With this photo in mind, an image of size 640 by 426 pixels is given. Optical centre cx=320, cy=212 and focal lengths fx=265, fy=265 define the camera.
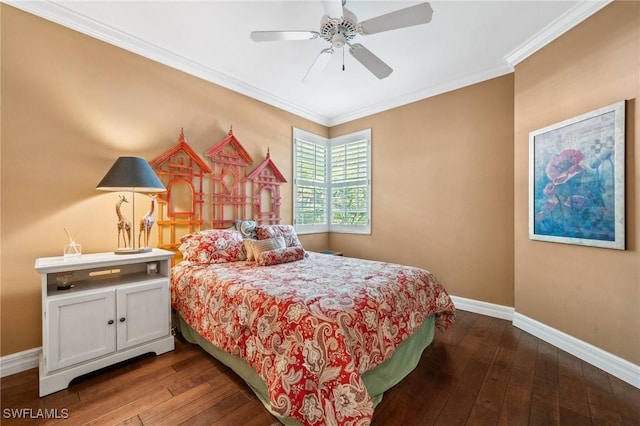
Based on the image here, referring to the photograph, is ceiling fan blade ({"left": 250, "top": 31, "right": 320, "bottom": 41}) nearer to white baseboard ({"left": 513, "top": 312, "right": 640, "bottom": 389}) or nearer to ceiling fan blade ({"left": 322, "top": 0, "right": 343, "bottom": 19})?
ceiling fan blade ({"left": 322, "top": 0, "right": 343, "bottom": 19})

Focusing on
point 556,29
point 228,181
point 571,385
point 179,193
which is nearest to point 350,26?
point 556,29

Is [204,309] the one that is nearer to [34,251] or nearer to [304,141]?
[34,251]

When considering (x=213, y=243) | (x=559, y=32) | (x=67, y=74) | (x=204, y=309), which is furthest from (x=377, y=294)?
(x=67, y=74)

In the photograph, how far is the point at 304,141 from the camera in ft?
14.5

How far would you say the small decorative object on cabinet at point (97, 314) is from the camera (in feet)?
5.92

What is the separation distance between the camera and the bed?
139cm

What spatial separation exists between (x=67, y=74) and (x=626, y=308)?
485cm

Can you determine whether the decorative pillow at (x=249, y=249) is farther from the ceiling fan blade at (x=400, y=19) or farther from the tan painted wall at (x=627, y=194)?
the tan painted wall at (x=627, y=194)

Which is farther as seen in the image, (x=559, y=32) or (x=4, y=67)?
(x=559, y=32)

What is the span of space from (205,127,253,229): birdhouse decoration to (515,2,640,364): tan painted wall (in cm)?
324

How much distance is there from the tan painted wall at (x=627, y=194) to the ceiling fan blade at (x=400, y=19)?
158cm

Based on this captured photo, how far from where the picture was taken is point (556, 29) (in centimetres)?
242

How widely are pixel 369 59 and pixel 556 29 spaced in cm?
178

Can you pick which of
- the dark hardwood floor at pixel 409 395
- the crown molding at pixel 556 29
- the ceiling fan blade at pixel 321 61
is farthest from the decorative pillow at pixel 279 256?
the crown molding at pixel 556 29
